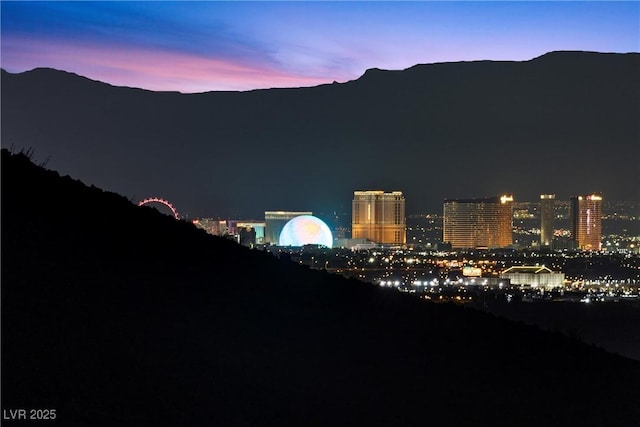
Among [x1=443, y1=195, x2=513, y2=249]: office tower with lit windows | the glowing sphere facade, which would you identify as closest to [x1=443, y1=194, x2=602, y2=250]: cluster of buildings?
[x1=443, y1=195, x2=513, y2=249]: office tower with lit windows

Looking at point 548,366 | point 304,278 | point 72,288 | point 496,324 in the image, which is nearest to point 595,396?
point 548,366

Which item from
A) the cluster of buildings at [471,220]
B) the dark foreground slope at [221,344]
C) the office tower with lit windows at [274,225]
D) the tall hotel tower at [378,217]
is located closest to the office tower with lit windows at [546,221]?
the cluster of buildings at [471,220]

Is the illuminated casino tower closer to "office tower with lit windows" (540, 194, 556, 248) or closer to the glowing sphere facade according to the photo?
"office tower with lit windows" (540, 194, 556, 248)

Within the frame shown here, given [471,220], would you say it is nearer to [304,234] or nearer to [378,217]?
[378,217]

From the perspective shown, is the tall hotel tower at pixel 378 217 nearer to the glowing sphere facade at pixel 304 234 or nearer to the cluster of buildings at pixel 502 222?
the cluster of buildings at pixel 502 222

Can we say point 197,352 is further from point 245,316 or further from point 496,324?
point 496,324

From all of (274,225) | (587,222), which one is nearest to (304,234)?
(274,225)
